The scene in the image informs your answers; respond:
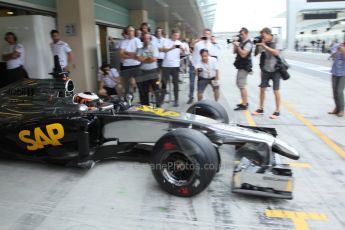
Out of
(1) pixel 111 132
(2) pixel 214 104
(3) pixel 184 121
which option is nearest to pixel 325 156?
(2) pixel 214 104

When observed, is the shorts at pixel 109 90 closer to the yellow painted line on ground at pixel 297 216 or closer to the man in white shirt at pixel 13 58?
the man in white shirt at pixel 13 58

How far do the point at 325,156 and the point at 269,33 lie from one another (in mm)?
2644

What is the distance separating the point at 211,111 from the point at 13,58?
4.43 metres

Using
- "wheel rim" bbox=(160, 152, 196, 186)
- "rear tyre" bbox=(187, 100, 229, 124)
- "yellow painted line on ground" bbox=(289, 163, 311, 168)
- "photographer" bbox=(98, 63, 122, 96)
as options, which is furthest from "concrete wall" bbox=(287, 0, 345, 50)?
"wheel rim" bbox=(160, 152, 196, 186)

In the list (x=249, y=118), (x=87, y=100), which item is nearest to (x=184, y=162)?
(x=87, y=100)

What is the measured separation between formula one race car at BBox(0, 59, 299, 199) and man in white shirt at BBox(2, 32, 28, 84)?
110 inches

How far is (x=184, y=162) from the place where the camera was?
10.8 ft

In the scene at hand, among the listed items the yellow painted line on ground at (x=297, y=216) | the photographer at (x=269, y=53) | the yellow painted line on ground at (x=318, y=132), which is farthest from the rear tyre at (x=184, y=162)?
the photographer at (x=269, y=53)

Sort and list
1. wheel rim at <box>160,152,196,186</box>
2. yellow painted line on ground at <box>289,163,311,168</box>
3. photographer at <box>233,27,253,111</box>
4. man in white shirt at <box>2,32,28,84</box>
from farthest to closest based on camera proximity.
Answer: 1. man in white shirt at <box>2,32,28,84</box>
2. photographer at <box>233,27,253,111</box>
3. yellow painted line on ground at <box>289,163,311,168</box>
4. wheel rim at <box>160,152,196,186</box>

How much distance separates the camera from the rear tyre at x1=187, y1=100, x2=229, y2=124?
4.54m

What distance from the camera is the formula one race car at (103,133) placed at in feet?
11.0

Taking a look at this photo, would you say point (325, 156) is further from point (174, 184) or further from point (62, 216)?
point (62, 216)

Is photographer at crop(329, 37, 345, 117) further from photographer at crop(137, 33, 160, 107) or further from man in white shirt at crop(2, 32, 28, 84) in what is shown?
man in white shirt at crop(2, 32, 28, 84)

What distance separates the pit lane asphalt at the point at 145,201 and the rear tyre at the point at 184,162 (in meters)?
0.15
